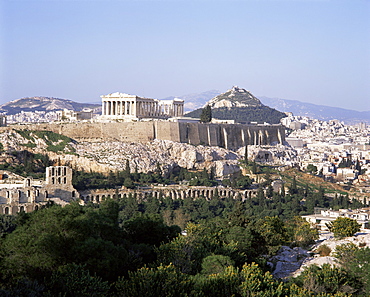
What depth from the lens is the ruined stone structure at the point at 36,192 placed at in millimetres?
48719

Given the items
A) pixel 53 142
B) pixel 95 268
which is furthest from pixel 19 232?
pixel 53 142

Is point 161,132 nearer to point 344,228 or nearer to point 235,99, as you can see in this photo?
point 344,228

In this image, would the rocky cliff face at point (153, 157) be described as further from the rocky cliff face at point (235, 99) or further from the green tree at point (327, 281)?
the rocky cliff face at point (235, 99)

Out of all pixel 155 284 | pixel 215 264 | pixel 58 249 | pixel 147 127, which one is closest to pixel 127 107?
pixel 147 127

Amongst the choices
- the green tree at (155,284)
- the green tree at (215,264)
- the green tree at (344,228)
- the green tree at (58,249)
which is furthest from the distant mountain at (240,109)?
the green tree at (155,284)

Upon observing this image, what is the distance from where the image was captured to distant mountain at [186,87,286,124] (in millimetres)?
147125

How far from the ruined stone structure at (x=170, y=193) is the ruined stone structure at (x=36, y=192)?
1.62 metres

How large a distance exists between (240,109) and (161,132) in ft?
277

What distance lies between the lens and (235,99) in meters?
164

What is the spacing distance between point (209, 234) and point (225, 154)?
140ft

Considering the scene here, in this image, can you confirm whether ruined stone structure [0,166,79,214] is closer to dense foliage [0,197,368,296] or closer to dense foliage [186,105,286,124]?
dense foliage [0,197,368,296]

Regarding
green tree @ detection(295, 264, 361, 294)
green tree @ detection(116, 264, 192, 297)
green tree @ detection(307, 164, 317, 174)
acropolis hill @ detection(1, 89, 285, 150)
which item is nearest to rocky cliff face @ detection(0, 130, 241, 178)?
acropolis hill @ detection(1, 89, 285, 150)

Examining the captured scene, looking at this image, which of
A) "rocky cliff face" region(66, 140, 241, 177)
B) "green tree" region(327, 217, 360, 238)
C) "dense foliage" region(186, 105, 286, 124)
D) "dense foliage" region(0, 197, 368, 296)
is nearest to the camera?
"dense foliage" region(0, 197, 368, 296)

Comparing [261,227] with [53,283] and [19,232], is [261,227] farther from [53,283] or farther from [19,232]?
[53,283]
